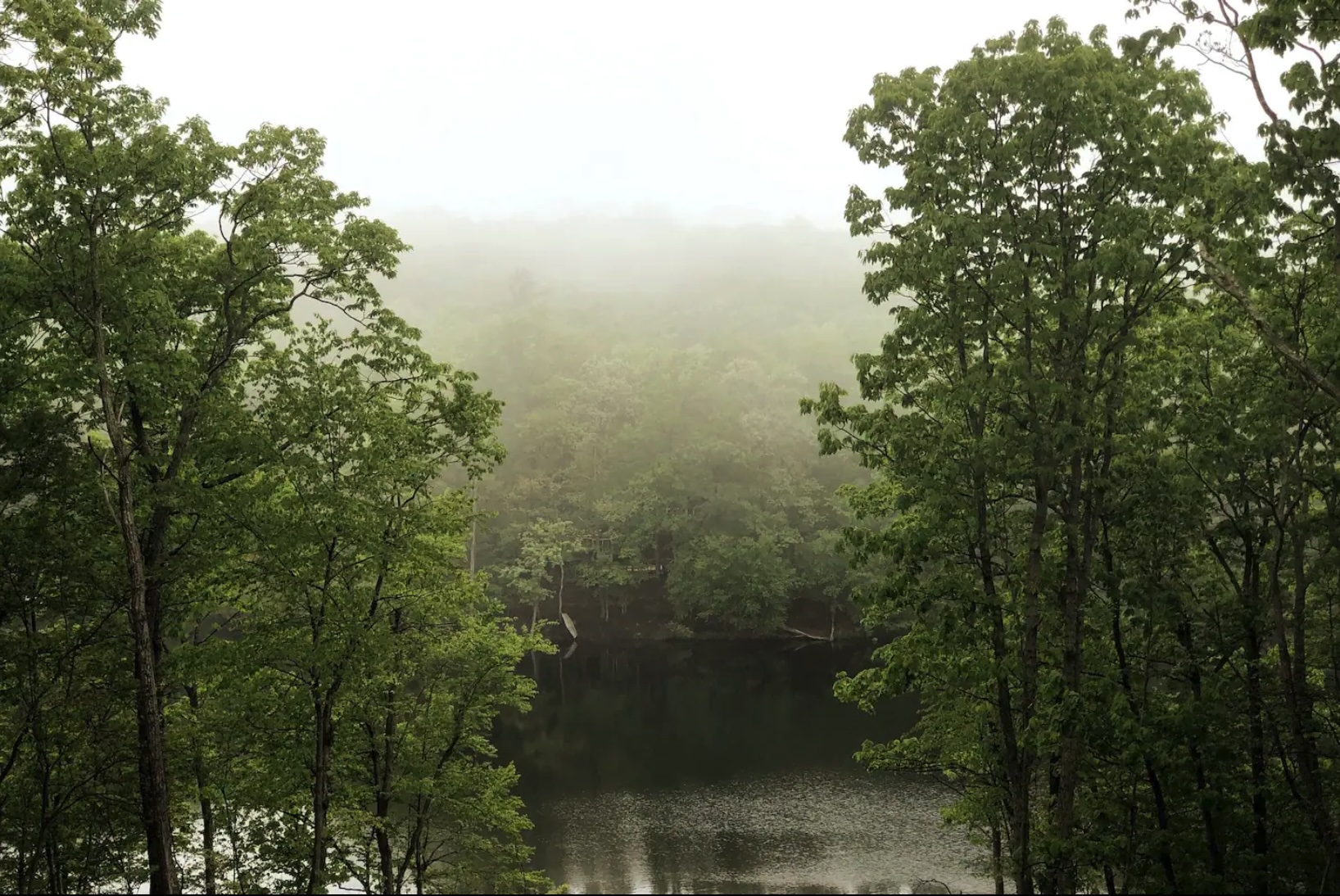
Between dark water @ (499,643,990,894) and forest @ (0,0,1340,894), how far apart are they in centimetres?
781

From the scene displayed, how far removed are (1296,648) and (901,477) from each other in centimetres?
555

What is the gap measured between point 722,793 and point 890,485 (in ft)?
71.5

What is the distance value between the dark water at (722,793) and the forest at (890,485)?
25.6 feet

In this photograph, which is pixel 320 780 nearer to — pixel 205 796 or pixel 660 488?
pixel 205 796

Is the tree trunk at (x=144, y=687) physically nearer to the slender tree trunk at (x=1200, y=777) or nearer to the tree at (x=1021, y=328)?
the tree at (x=1021, y=328)

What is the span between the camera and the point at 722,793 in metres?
32.7

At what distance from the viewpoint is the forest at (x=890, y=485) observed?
11078 millimetres

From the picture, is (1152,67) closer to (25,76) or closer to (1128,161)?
(1128,161)

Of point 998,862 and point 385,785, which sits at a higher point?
point 385,785

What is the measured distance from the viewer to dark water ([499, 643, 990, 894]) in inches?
1017

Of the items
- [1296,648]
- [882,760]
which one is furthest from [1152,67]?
[882,760]

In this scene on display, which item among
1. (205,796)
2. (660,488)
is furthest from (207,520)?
(660,488)

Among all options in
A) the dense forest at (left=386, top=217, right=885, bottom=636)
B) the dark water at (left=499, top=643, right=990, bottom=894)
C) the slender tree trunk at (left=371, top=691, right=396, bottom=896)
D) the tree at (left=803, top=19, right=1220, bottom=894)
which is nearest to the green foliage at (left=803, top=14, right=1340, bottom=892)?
the tree at (left=803, top=19, right=1220, bottom=894)

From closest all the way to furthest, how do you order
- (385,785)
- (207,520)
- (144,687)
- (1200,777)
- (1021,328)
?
(1021,328) < (144,687) < (1200,777) < (207,520) < (385,785)
